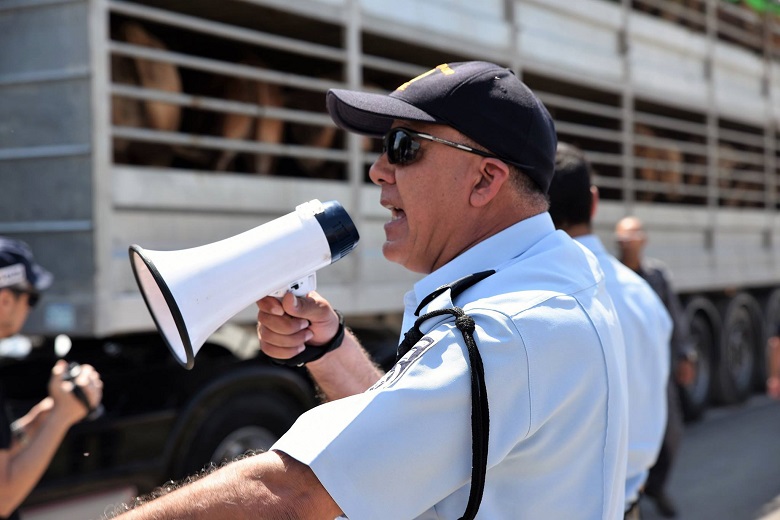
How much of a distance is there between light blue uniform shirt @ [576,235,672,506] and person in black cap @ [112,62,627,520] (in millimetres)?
1245

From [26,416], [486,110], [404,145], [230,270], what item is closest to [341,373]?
[230,270]

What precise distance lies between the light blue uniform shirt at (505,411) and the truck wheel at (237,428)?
288 centimetres

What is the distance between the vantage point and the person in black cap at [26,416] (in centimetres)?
277

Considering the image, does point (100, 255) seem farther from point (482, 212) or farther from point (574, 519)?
point (574, 519)

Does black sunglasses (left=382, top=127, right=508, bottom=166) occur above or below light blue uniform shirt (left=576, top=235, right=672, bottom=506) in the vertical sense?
above

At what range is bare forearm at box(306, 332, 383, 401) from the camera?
2.08 meters

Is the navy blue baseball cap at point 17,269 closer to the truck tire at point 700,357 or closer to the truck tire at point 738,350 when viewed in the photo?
the truck tire at point 700,357

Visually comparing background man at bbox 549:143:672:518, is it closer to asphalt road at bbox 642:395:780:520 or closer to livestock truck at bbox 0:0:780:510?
livestock truck at bbox 0:0:780:510

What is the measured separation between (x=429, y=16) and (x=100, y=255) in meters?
2.59

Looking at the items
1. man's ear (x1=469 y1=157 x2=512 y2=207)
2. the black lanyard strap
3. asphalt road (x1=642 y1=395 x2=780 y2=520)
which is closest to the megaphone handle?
man's ear (x1=469 y1=157 x2=512 y2=207)

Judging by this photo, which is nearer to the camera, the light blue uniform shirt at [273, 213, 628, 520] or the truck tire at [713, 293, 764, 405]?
the light blue uniform shirt at [273, 213, 628, 520]

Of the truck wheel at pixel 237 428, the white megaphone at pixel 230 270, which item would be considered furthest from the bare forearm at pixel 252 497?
the truck wheel at pixel 237 428

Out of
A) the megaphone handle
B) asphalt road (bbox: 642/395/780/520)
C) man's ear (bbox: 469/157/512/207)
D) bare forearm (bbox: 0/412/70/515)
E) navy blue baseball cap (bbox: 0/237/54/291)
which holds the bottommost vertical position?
asphalt road (bbox: 642/395/780/520)

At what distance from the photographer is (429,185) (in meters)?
1.69
